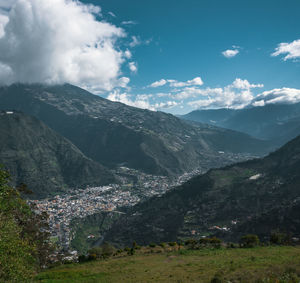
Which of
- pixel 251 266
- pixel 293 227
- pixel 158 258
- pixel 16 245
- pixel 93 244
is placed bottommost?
pixel 93 244

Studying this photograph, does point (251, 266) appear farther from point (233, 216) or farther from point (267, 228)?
point (233, 216)

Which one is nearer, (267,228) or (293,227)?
(293,227)

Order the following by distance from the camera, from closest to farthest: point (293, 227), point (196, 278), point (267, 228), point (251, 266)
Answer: point (196, 278) → point (251, 266) → point (293, 227) → point (267, 228)

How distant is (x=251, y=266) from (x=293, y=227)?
347 feet

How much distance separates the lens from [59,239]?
19538cm

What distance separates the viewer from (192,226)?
17962 centimetres

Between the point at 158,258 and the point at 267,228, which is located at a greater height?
the point at 158,258

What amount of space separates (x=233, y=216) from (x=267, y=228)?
45856mm

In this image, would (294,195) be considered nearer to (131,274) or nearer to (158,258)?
(158,258)

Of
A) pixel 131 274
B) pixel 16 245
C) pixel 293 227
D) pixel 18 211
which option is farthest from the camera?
pixel 293 227

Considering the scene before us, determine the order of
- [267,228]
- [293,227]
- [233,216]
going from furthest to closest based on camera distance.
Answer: [233,216], [267,228], [293,227]

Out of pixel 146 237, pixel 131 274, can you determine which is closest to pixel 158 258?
pixel 131 274

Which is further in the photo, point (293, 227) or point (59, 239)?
point (59, 239)

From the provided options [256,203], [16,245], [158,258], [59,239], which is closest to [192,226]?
[256,203]
